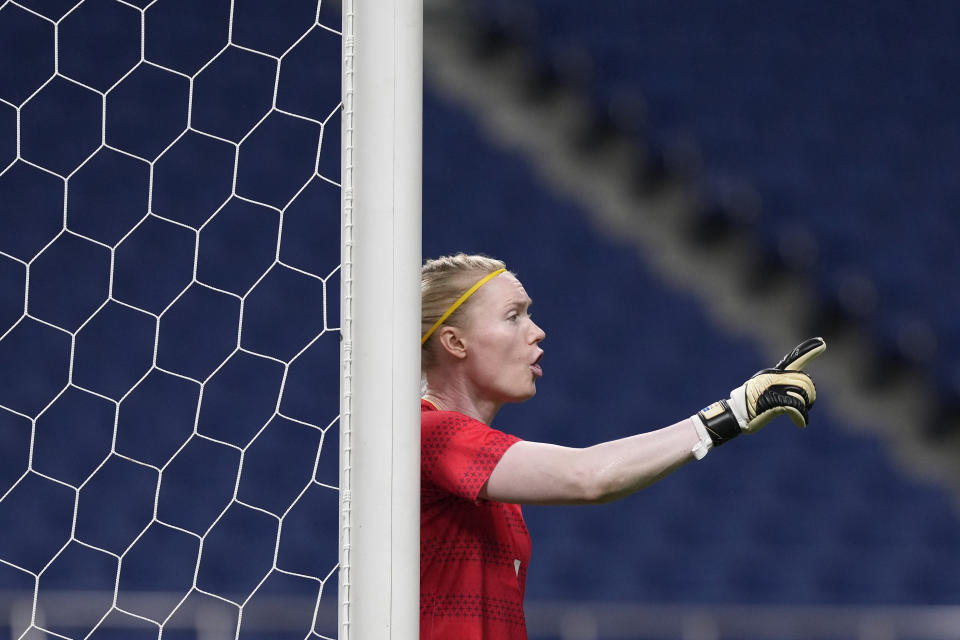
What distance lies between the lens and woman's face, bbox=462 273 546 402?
1631 mm

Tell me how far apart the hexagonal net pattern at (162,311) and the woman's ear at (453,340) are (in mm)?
2231

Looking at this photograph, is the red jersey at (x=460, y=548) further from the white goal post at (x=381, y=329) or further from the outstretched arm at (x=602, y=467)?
the white goal post at (x=381, y=329)

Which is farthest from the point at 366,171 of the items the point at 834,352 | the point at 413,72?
the point at 834,352

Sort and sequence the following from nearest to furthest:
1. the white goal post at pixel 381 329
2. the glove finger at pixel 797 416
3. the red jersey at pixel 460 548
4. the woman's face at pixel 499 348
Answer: the white goal post at pixel 381 329 < the glove finger at pixel 797 416 < the red jersey at pixel 460 548 < the woman's face at pixel 499 348

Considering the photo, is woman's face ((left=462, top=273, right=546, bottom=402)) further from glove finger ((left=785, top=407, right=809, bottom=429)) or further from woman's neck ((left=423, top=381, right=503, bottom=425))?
glove finger ((left=785, top=407, right=809, bottom=429))

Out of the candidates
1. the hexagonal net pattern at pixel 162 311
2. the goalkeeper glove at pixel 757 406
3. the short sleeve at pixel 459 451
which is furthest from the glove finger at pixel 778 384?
the hexagonal net pattern at pixel 162 311

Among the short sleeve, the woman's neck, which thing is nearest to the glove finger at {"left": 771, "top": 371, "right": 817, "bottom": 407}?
the short sleeve

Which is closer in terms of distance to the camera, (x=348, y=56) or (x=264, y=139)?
(x=348, y=56)

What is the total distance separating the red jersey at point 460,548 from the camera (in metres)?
1.46

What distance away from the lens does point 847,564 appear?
394cm

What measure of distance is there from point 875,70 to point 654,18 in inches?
30.5

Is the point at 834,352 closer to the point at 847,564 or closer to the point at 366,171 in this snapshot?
the point at 847,564

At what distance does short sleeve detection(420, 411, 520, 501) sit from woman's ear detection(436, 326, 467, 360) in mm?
139

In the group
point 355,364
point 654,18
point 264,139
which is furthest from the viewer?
point 654,18
